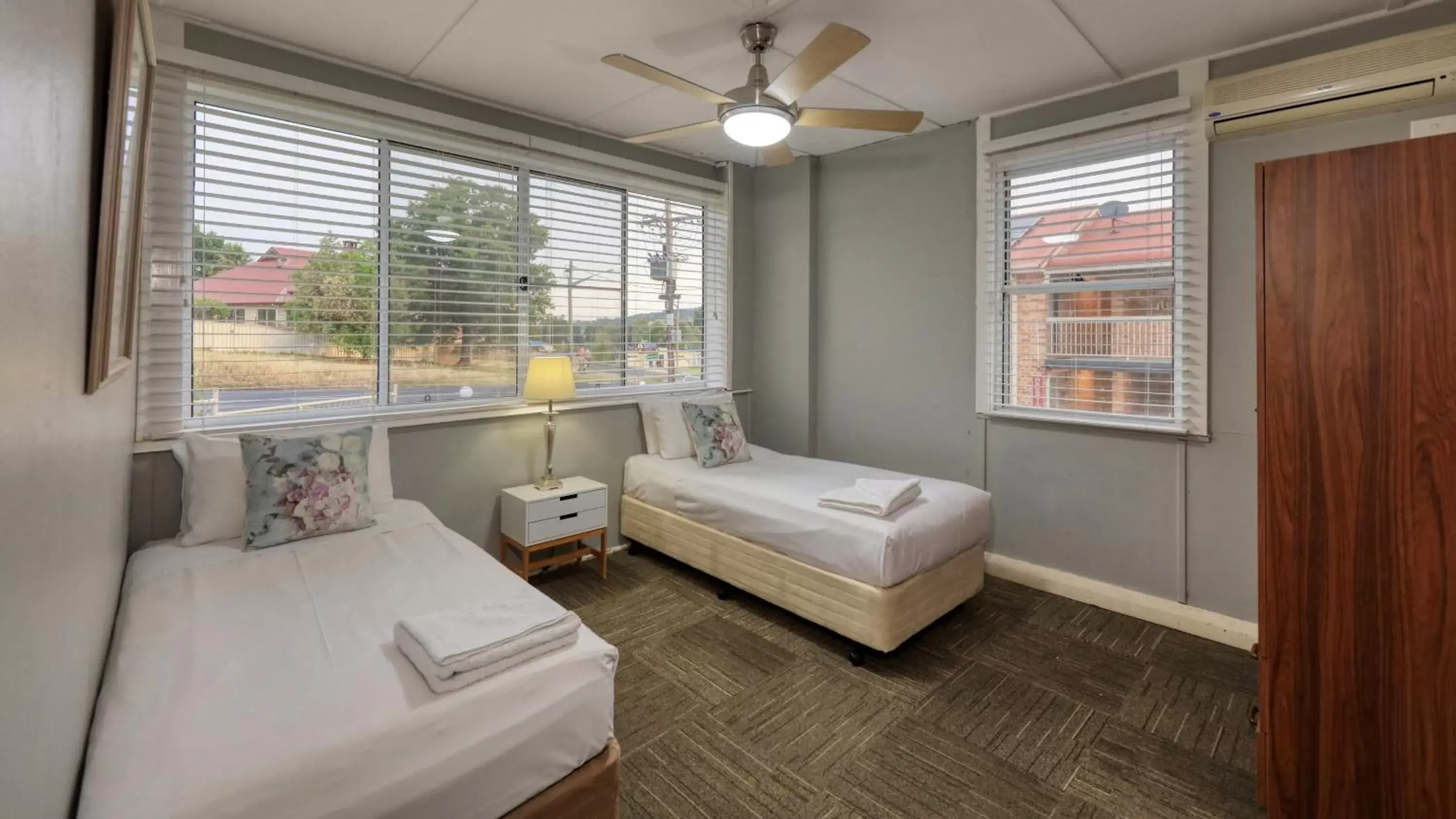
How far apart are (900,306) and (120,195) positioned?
11.7 feet

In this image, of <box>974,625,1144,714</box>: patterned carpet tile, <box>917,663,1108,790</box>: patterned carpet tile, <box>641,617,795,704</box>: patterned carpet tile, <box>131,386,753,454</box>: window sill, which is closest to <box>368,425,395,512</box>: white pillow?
<box>131,386,753,454</box>: window sill

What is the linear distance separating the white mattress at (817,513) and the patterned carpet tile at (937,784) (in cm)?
62

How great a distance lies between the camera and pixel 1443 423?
138 cm

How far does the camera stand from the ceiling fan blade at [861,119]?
8.29 ft

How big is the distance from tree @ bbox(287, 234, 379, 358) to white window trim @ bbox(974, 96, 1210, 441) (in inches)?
129

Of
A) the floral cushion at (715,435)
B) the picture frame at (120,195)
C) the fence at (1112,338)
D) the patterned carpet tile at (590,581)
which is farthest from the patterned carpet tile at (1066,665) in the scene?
the picture frame at (120,195)

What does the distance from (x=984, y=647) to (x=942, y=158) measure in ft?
8.90

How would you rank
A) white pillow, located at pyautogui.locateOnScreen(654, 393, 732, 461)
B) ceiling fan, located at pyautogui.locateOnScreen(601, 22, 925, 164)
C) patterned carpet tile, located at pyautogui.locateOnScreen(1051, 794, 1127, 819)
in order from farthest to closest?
1. white pillow, located at pyautogui.locateOnScreen(654, 393, 732, 461)
2. ceiling fan, located at pyautogui.locateOnScreen(601, 22, 925, 164)
3. patterned carpet tile, located at pyautogui.locateOnScreen(1051, 794, 1127, 819)

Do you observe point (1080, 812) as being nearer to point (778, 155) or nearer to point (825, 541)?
point (825, 541)

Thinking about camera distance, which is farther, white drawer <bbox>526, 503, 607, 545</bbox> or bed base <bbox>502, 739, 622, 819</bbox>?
white drawer <bbox>526, 503, 607, 545</bbox>

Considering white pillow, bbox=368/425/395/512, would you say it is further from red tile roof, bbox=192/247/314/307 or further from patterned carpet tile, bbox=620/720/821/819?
patterned carpet tile, bbox=620/720/821/819

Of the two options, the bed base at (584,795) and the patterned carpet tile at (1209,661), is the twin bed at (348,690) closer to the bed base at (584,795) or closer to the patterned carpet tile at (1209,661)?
the bed base at (584,795)

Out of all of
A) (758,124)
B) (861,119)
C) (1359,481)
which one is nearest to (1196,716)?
(1359,481)

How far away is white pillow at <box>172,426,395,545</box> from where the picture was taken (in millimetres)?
2355
